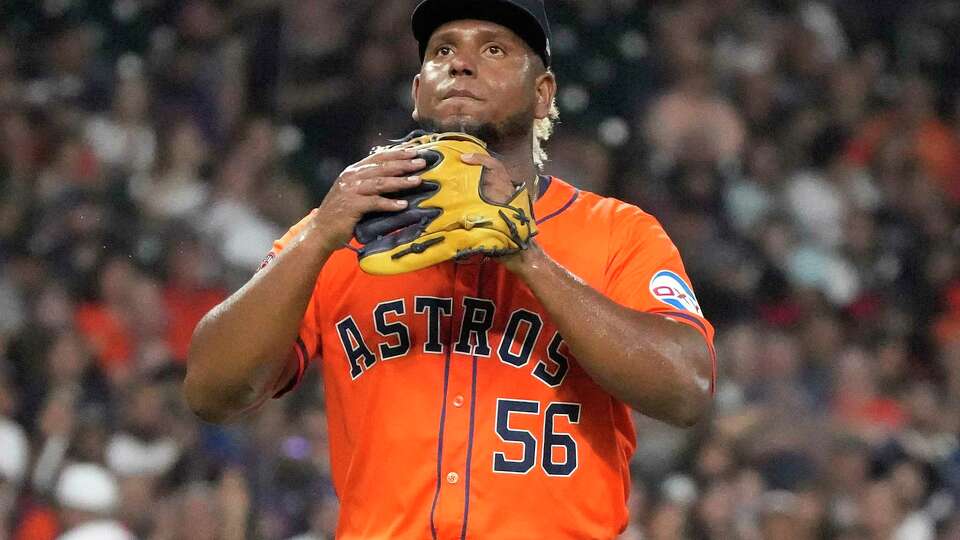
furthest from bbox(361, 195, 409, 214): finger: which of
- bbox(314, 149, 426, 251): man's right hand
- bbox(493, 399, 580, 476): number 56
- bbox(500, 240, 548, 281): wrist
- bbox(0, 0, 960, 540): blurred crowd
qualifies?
bbox(0, 0, 960, 540): blurred crowd

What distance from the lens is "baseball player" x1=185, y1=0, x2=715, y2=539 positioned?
196 cm

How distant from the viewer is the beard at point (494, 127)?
7.02 feet

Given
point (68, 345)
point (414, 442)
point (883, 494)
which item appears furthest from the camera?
point (883, 494)

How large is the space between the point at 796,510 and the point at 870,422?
23.4 inches

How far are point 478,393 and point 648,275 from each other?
1.10ft

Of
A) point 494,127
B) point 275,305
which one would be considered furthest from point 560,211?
point 275,305

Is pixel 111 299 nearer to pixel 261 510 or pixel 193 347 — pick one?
pixel 261 510

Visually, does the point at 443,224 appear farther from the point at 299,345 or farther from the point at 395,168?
the point at 299,345

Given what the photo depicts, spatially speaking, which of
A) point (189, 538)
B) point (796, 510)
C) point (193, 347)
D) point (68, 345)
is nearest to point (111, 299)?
point (68, 345)

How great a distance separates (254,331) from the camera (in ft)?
6.59

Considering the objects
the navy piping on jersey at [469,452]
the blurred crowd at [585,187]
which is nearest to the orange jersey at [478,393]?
the navy piping on jersey at [469,452]

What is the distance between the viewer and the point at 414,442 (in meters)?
2.07

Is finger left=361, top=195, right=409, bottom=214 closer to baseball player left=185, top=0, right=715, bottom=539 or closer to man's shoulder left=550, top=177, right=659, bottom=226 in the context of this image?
baseball player left=185, top=0, right=715, bottom=539

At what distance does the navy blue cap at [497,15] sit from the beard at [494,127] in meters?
0.12
